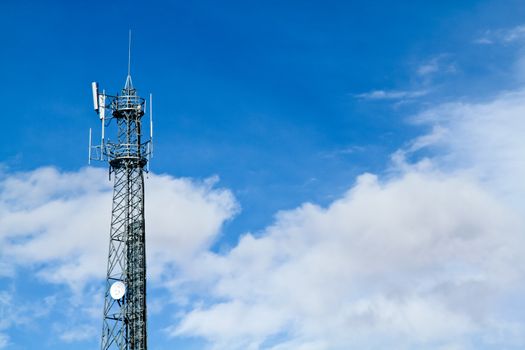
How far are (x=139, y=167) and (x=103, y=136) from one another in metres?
5.44

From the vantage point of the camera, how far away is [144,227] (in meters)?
91.1

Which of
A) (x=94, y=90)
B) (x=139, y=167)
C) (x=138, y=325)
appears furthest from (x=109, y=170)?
(x=138, y=325)

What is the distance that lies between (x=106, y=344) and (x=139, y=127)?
23.9 metres

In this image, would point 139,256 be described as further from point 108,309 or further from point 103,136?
point 103,136

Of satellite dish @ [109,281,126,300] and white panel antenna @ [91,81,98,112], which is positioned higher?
white panel antenna @ [91,81,98,112]

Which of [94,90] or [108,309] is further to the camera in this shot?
[94,90]

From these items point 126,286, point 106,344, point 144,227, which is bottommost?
point 106,344

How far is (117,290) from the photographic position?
8812cm

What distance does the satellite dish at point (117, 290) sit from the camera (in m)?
87.9

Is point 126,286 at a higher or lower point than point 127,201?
lower

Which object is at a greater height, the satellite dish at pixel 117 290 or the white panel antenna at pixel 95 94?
the white panel antenna at pixel 95 94

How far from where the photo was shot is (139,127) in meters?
94.9

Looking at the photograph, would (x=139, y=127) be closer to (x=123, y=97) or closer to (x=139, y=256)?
(x=123, y=97)

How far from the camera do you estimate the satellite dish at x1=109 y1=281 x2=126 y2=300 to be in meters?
87.9
